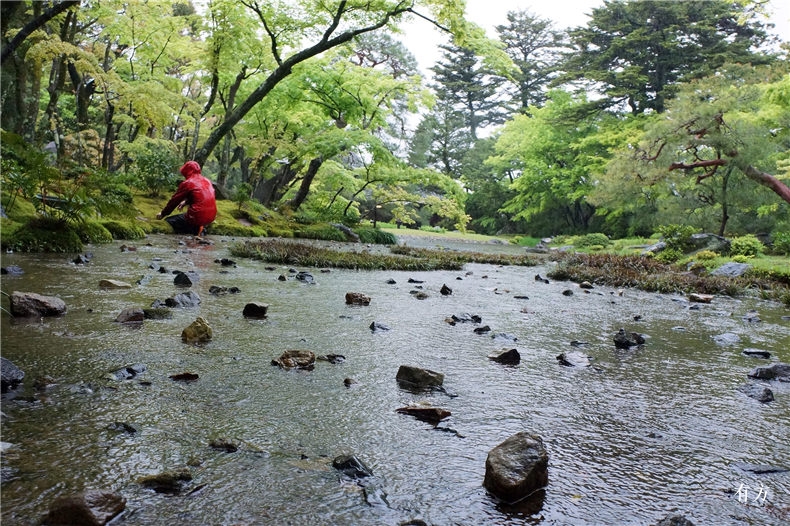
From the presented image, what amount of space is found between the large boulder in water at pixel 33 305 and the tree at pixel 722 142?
1832 cm

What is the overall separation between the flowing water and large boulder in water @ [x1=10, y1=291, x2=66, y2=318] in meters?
0.15

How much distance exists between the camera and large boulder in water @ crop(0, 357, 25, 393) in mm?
1755

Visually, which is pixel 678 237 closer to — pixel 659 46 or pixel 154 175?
pixel 154 175

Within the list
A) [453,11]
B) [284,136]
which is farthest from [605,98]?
[453,11]

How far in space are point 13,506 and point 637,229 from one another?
109ft

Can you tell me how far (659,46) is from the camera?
98.0 ft

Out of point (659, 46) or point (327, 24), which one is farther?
A: point (659, 46)

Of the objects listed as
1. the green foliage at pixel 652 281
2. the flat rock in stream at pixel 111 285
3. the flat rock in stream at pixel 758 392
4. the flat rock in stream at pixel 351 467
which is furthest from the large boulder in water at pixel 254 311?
the green foliage at pixel 652 281

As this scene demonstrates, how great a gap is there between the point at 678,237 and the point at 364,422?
1823 centimetres

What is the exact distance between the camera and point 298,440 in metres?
1.57

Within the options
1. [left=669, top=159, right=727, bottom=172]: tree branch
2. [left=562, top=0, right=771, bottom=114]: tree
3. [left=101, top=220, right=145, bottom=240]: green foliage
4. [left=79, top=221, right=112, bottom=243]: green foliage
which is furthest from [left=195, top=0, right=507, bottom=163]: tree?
[left=562, top=0, right=771, bottom=114]: tree

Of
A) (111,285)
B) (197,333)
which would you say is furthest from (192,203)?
(197,333)

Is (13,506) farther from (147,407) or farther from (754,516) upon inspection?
(754,516)

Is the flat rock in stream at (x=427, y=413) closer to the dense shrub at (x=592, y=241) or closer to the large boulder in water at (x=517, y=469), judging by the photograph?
the large boulder in water at (x=517, y=469)
